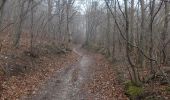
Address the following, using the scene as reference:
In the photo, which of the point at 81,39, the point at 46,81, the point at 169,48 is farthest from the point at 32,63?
the point at 81,39

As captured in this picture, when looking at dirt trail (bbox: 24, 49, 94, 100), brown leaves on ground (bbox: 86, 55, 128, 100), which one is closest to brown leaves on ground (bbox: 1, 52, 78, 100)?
dirt trail (bbox: 24, 49, 94, 100)

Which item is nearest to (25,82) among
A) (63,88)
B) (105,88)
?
(63,88)

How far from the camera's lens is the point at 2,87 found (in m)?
12.9

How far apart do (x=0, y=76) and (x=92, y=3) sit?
4265 cm

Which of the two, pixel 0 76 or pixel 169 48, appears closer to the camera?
pixel 0 76

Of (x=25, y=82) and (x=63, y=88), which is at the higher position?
(x=25, y=82)

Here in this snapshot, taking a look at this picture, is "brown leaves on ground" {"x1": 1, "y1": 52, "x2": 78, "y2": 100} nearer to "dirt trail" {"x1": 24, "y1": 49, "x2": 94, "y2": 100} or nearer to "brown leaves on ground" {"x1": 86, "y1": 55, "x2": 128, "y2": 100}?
"dirt trail" {"x1": 24, "y1": 49, "x2": 94, "y2": 100}

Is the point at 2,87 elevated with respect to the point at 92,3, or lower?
lower

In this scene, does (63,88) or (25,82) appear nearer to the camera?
(63,88)

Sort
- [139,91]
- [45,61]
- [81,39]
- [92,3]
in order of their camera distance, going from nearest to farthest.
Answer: [139,91] < [45,61] < [92,3] < [81,39]

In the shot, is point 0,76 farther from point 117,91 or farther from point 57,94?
point 117,91

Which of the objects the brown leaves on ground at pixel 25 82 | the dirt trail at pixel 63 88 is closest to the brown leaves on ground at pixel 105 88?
the dirt trail at pixel 63 88

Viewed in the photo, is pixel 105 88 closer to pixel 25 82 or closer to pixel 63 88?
pixel 63 88

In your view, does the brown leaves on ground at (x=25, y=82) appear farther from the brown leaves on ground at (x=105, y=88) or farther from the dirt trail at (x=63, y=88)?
the brown leaves on ground at (x=105, y=88)
